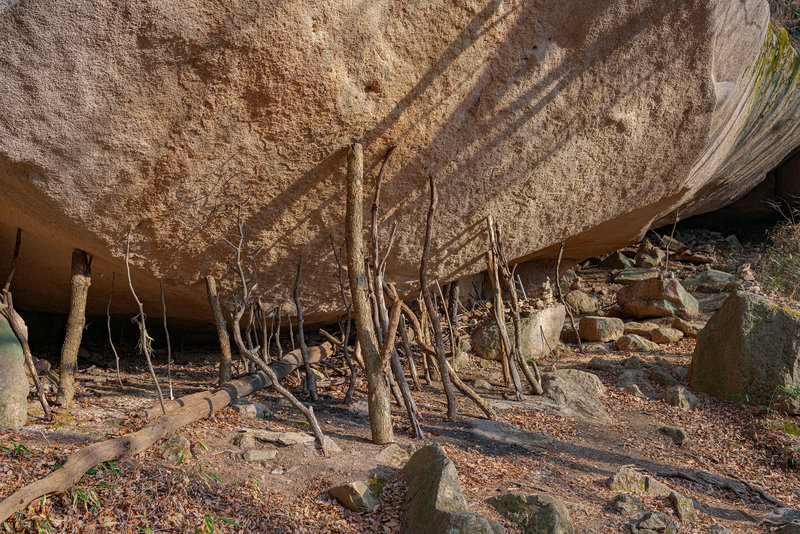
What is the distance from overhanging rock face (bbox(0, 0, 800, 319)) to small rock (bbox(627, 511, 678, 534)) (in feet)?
10.1

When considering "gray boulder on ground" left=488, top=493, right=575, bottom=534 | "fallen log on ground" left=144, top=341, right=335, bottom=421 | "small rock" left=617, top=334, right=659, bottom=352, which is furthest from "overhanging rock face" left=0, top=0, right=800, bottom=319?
"gray boulder on ground" left=488, top=493, right=575, bottom=534

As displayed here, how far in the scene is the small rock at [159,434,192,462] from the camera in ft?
11.6

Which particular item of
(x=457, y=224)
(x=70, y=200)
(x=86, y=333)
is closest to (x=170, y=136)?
(x=70, y=200)

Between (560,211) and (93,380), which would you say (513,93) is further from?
(93,380)

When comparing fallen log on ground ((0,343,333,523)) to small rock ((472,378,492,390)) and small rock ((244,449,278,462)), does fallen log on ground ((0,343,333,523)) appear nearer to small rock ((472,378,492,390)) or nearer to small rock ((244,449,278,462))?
small rock ((244,449,278,462))

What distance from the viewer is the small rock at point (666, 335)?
7.93 meters

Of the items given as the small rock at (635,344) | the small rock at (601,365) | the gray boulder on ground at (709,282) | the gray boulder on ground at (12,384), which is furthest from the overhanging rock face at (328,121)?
the gray boulder on ground at (709,282)

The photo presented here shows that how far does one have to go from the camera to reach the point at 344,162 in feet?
15.5

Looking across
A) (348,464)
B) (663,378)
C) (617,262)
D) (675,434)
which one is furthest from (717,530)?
(617,262)

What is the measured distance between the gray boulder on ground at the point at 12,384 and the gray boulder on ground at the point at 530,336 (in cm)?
508

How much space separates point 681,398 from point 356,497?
399 centimetres

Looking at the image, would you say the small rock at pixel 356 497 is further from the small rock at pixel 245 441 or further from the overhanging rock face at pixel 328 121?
the overhanging rock face at pixel 328 121

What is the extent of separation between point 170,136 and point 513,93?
285cm

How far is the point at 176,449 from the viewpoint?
3613 millimetres
